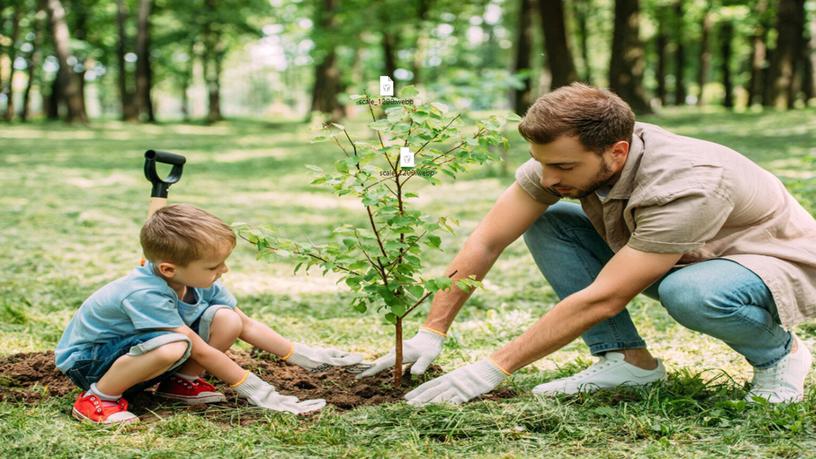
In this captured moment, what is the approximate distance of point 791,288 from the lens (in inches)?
107

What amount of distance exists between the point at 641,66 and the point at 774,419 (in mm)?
14784

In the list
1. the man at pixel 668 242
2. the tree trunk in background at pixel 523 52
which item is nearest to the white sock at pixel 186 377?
the man at pixel 668 242

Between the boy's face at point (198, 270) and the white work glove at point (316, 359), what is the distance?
722 millimetres

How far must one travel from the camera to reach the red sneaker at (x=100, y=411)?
2736 mm

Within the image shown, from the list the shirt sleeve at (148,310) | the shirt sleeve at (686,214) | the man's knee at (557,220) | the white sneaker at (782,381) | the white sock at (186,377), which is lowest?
the white sock at (186,377)

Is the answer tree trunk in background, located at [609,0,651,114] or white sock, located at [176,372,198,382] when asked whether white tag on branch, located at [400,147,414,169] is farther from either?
tree trunk in background, located at [609,0,651,114]

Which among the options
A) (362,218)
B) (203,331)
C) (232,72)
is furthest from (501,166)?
Result: (232,72)

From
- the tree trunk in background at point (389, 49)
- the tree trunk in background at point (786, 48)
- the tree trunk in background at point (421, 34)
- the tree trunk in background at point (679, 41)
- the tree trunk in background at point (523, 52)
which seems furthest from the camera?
the tree trunk in background at point (679, 41)

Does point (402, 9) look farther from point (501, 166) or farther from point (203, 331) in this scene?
point (203, 331)

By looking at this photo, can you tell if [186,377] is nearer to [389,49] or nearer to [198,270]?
[198,270]

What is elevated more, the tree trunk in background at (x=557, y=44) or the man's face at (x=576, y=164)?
the tree trunk in background at (x=557, y=44)

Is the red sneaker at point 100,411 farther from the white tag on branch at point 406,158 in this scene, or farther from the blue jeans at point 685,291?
the blue jeans at point 685,291

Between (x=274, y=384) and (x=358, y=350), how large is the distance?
67cm

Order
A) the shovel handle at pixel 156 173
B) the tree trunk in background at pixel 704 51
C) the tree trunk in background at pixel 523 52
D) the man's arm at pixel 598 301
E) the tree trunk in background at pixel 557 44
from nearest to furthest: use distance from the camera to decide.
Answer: the man's arm at pixel 598 301
the shovel handle at pixel 156 173
the tree trunk in background at pixel 523 52
the tree trunk in background at pixel 557 44
the tree trunk in background at pixel 704 51
